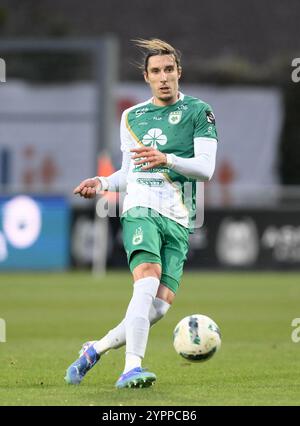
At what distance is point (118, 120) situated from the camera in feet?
117

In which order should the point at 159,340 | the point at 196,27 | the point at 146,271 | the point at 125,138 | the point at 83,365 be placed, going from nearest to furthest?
1. the point at 146,271
2. the point at 83,365
3. the point at 125,138
4. the point at 159,340
5. the point at 196,27

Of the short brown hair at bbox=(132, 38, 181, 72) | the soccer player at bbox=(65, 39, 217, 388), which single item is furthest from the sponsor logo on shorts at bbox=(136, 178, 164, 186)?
the short brown hair at bbox=(132, 38, 181, 72)

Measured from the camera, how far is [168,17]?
41.7 metres

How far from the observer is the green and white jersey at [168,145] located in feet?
30.8

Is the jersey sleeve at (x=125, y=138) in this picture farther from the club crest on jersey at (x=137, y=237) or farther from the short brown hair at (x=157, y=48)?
the club crest on jersey at (x=137, y=237)

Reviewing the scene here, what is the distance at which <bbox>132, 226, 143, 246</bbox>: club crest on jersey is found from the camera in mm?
9172

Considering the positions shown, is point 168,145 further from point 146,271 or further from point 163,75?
point 146,271

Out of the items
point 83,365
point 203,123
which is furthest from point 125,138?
point 83,365

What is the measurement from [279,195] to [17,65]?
7243 mm

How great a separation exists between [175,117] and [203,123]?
0.21m

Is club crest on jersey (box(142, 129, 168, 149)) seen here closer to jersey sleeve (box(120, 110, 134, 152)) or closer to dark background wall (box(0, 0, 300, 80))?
jersey sleeve (box(120, 110, 134, 152))

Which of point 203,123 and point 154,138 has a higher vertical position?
point 203,123

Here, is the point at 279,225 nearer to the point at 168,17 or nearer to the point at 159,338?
the point at 159,338

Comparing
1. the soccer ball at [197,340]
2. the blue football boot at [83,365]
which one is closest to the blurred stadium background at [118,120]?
the blue football boot at [83,365]
